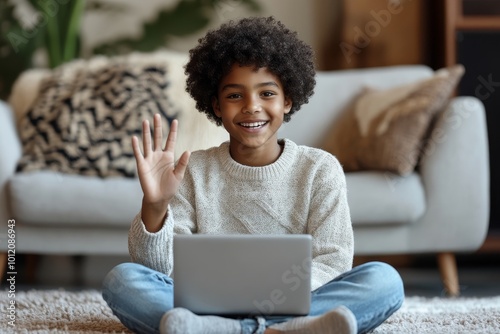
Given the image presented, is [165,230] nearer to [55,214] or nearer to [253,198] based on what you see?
[253,198]

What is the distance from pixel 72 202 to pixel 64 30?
1487 mm

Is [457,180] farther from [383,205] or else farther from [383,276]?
[383,276]

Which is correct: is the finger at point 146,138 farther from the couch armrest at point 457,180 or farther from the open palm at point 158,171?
the couch armrest at point 457,180

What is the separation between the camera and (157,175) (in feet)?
5.10

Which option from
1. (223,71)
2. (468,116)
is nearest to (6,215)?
(223,71)

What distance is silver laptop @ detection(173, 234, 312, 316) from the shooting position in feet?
4.39

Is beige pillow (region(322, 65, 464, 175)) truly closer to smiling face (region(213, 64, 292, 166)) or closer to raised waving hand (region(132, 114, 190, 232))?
smiling face (region(213, 64, 292, 166))

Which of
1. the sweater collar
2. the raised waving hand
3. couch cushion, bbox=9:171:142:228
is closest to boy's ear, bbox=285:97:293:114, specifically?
the sweater collar

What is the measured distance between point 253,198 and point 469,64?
1.98m

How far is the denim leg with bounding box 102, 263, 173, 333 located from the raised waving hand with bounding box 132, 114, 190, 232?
10 cm

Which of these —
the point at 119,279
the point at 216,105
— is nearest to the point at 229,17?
the point at 216,105

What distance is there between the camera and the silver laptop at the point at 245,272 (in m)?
1.34

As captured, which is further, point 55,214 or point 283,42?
point 55,214

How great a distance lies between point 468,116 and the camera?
2.68m
